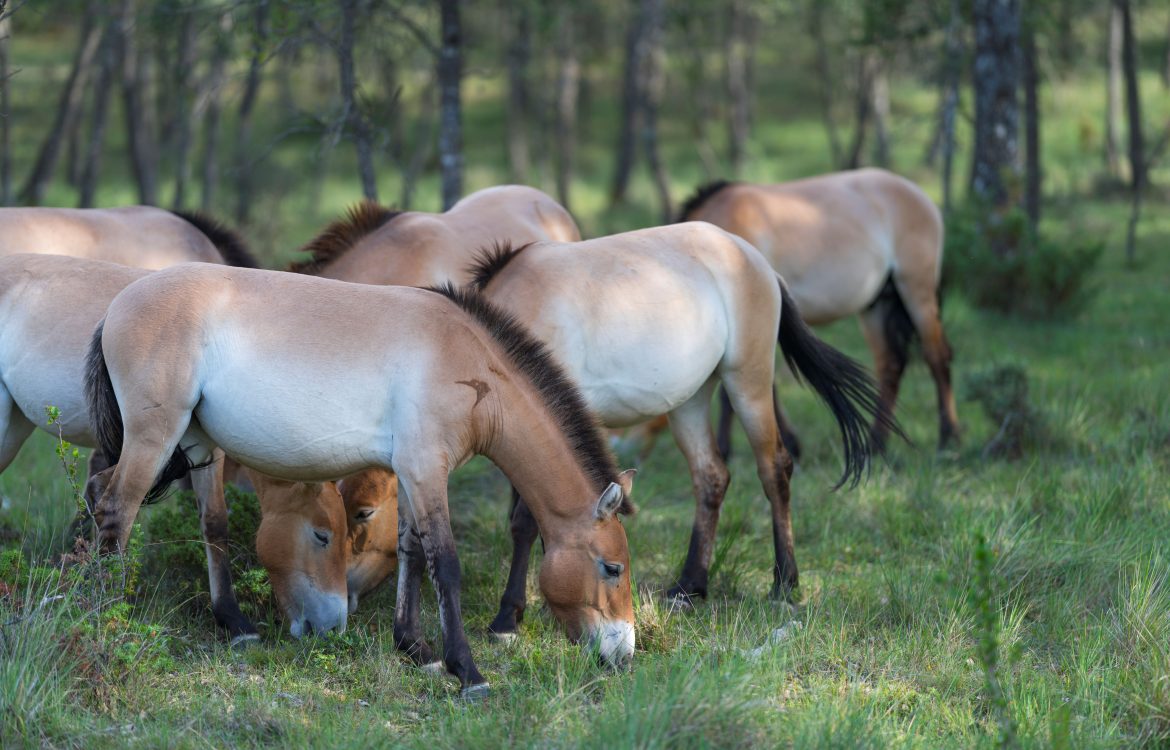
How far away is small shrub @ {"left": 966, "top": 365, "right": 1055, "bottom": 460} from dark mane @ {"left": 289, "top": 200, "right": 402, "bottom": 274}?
4.24 m

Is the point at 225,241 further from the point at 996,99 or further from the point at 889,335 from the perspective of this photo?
the point at 996,99

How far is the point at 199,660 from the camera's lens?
4602 mm

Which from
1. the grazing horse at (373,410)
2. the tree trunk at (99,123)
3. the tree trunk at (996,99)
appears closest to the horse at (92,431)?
the grazing horse at (373,410)

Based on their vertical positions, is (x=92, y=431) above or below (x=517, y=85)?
above

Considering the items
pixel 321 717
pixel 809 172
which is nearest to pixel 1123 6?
pixel 809 172

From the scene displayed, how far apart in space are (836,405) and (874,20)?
9902 mm

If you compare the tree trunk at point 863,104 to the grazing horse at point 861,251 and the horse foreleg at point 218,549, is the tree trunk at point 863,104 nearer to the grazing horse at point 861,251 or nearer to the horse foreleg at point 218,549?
the grazing horse at point 861,251

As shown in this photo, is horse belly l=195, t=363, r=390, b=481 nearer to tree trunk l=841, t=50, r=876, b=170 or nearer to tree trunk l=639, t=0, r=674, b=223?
tree trunk l=639, t=0, r=674, b=223

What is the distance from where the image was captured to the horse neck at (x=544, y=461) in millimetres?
4586

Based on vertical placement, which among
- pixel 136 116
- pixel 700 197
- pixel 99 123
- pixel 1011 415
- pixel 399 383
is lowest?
pixel 1011 415

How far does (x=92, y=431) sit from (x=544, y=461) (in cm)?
199

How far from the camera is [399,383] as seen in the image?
173 inches

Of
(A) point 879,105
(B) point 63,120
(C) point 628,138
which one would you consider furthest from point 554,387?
(A) point 879,105

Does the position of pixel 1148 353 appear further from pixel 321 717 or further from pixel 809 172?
pixel 809 172
